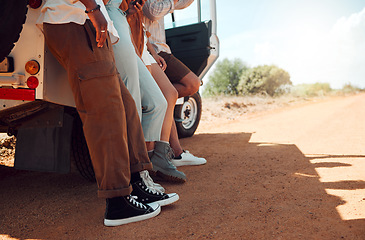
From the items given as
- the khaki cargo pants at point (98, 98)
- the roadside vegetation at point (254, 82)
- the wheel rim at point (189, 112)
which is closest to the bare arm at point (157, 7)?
the khaki cargo pants at point (98, 98)

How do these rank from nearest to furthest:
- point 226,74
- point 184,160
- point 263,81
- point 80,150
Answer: point 80,150 → point 184,160 → point 263,81 → point 226,74

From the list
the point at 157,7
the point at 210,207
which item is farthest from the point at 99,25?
the point at 157,7

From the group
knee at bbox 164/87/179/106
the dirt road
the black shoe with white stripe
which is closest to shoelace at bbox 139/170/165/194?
the black shoe with white stripe

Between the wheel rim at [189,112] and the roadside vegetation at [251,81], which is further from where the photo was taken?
the roadside vegetation at [251,81]

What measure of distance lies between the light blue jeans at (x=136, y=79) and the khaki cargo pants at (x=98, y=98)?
30 cm

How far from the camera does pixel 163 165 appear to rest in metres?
2.82

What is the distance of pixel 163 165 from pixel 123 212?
0.88 m

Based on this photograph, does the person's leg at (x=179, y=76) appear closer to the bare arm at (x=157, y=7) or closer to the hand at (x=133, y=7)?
the bare arm at (x=157, y=7)

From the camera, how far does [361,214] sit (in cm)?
201

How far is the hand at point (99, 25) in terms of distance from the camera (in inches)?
73.0

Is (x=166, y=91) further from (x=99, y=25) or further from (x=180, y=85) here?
(x=99, y=25)

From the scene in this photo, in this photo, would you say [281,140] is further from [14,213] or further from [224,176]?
[14,213]

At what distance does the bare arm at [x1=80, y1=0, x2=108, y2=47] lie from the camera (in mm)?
1846

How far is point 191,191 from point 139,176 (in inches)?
22.5
